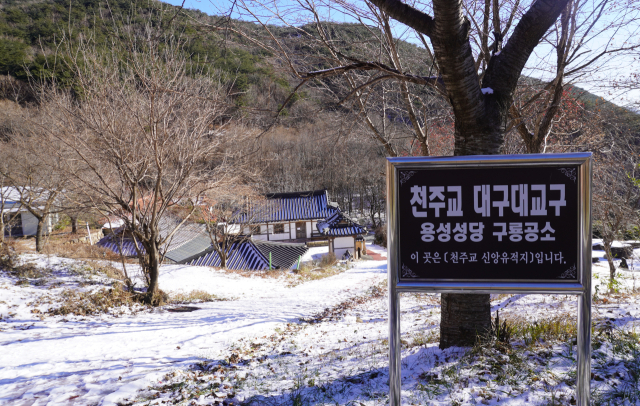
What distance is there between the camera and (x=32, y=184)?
14672mm

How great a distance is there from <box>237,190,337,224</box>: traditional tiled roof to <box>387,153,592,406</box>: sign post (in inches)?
1001

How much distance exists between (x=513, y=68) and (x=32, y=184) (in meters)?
17.4

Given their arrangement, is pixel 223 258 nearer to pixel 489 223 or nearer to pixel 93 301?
pixel 93 301

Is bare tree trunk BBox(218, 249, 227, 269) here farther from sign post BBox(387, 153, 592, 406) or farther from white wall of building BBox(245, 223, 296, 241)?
sign post BBox(387, 153, 592, 406)

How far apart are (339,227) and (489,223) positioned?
2473cm

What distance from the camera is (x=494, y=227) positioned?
2.37 metres

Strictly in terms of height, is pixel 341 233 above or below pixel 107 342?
below

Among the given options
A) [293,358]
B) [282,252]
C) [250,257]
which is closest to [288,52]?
[293,358]

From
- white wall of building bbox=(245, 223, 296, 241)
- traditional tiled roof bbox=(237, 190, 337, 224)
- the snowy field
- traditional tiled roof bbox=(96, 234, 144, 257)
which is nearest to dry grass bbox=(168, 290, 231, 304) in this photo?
the snowy field

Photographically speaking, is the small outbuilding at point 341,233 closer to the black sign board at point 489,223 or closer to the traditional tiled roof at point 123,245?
the traditional tiled roof at point 123,245

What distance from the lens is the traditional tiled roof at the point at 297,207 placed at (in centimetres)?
2870

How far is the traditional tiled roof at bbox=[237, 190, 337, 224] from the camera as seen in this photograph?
28.7 m

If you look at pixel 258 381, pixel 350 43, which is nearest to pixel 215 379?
pixel 258 381

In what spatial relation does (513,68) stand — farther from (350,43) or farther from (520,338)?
(350,43)
